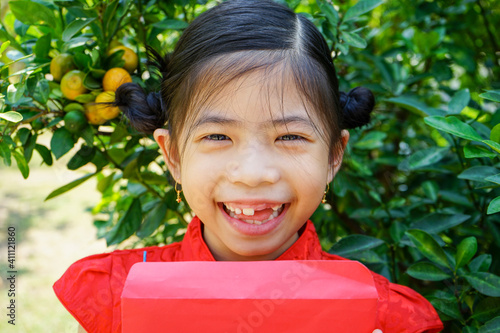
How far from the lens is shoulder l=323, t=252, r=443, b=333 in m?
0.93

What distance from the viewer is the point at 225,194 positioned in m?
0.90

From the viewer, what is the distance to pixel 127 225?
1.30 metres

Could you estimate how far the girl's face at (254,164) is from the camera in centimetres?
86

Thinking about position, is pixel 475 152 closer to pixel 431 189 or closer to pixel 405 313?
pixel 405 313

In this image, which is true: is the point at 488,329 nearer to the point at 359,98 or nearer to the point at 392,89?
the point at 359,98

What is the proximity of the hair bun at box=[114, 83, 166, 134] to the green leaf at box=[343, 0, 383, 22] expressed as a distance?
1.62ft

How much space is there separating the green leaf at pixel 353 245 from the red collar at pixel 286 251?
113 millimetres

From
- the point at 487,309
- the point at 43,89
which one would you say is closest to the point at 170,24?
the point at 43,89

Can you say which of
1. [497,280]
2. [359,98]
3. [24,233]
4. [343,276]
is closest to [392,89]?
[359,98]

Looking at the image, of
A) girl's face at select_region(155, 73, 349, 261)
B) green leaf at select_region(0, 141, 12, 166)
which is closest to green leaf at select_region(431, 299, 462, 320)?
girl's face at select_region(155, 73, 349, 261)

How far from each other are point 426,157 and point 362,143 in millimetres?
329

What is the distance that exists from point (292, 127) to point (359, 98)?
34cm

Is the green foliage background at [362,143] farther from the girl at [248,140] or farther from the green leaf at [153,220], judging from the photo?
Result: the girl at [248,140]

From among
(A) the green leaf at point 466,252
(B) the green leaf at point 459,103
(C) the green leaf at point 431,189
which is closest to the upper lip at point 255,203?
(A) the green leaf at point 466,252
